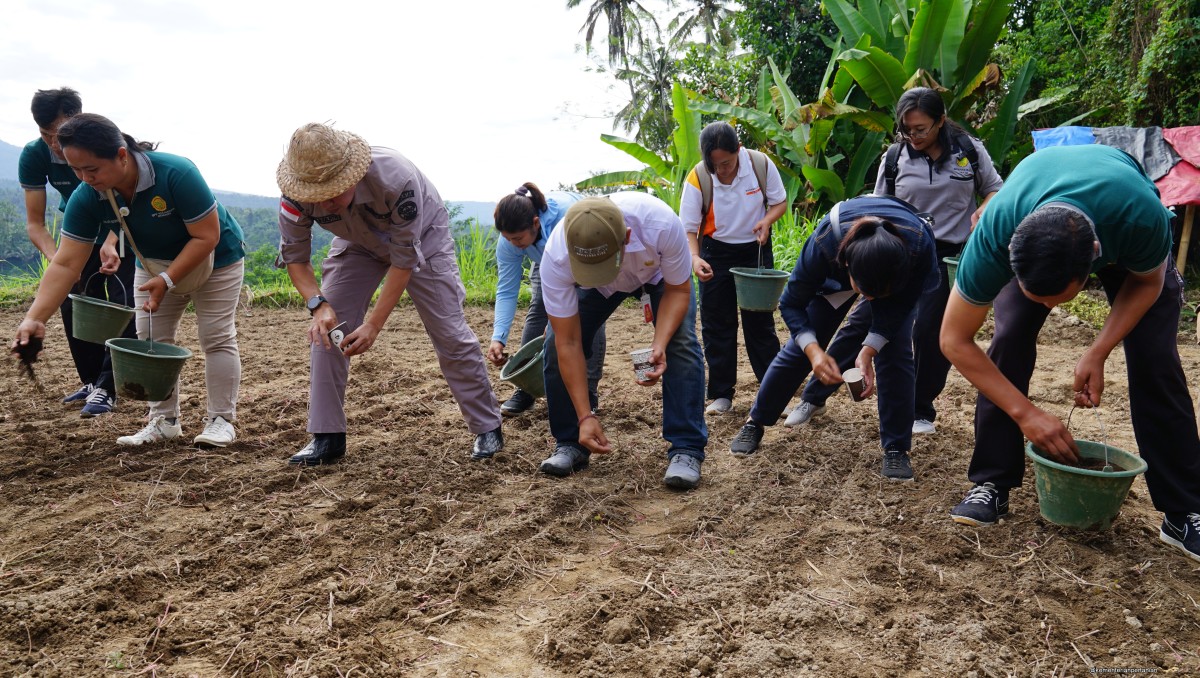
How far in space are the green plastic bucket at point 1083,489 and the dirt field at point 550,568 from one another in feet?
0.60

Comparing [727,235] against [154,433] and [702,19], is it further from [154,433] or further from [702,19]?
[702,19]

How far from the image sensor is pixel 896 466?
133 inches

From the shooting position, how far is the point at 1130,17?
28.8 ft

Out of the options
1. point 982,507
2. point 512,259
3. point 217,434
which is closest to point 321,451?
point 217,434

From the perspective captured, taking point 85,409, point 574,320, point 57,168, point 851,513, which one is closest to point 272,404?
point 85,409

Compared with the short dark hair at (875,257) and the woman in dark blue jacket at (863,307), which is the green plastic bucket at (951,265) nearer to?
the woman in dark blue jacket at (863,307)

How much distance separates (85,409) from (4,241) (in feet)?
95.1

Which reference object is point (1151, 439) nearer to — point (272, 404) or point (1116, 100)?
point (272, 404)

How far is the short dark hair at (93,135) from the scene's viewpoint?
122 inches

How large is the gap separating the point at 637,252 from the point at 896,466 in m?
1.44

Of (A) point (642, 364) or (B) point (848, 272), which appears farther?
(A) point (642, 364)

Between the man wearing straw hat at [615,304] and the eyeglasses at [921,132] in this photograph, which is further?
the eyeglasses at [921,132]

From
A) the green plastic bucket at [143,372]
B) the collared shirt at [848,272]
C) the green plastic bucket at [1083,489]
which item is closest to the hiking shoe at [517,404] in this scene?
the green plastic bucket at [143,372]

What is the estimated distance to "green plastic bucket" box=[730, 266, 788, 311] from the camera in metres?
4.01
